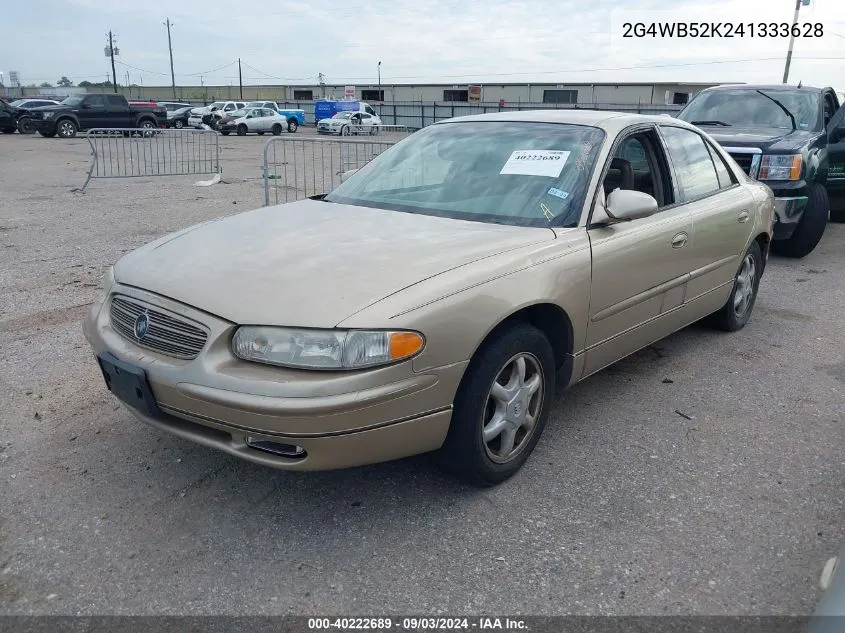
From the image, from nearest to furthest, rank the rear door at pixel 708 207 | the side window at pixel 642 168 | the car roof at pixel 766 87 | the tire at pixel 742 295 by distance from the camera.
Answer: the side window at pixel 642 168 → the rear door at pixel 708 207 → the tire at pixel 742 295 → the car roof at pixel 766 87

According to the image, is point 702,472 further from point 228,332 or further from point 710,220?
point 228,332

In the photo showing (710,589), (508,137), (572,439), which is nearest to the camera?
(710,589)

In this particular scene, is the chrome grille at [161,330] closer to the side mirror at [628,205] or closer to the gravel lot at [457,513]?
the gravel lot at [457,513]

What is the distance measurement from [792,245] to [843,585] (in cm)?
720

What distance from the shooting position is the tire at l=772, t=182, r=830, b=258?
7.70 m

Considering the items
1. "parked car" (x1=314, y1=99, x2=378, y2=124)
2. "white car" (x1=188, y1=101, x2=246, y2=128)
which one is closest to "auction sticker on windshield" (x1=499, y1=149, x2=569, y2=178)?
"white car" (x1=188, y1=101, x2=246, y2=128)

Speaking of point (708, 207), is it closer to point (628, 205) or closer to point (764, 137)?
point (628, 205)

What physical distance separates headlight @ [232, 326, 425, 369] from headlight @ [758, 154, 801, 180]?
6226 mm

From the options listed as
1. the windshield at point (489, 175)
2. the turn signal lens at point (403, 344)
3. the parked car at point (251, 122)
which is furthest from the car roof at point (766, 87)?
the parked car at point (251, 122)

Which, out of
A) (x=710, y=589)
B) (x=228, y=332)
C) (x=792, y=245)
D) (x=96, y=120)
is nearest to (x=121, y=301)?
(x=228, y=332)

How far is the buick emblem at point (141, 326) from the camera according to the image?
281 cm

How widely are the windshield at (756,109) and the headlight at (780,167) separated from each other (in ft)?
3.82

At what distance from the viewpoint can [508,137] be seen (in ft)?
12.9

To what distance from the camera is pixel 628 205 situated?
344cm
